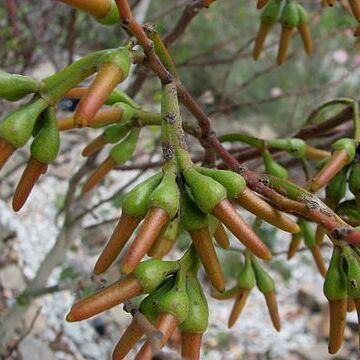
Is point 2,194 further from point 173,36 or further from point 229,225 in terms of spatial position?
point 229,225

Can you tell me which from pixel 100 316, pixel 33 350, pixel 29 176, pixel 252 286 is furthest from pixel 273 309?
pixel 100 316

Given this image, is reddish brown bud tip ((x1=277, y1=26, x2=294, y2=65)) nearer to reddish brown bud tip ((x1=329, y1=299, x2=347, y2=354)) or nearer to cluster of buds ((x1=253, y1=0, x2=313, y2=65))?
cluster of buds ((x1=253, y1=0, x2=313, y2=65))

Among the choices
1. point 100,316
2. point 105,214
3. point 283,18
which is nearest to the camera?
point 283,18

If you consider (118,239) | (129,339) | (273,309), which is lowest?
(273,309)

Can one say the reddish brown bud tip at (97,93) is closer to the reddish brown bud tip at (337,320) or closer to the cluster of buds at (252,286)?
the reddish brown bud tip at (337,320)

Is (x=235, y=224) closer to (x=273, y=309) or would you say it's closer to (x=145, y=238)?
(x=145, y=238)

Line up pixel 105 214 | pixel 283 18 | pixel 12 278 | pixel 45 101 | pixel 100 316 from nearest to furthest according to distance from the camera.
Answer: pixel 45 101 < pixel 283 18 < pixel 12 278 < pixel 100 316 < pixel 105 214

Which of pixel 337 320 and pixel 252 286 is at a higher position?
pixel 337 320

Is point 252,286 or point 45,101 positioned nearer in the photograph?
point 45,101

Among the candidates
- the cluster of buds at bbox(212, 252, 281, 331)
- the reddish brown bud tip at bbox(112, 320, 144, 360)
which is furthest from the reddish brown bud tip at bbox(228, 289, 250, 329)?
the reddish brown bud tip at bbox(112, 320, 144, 360)
